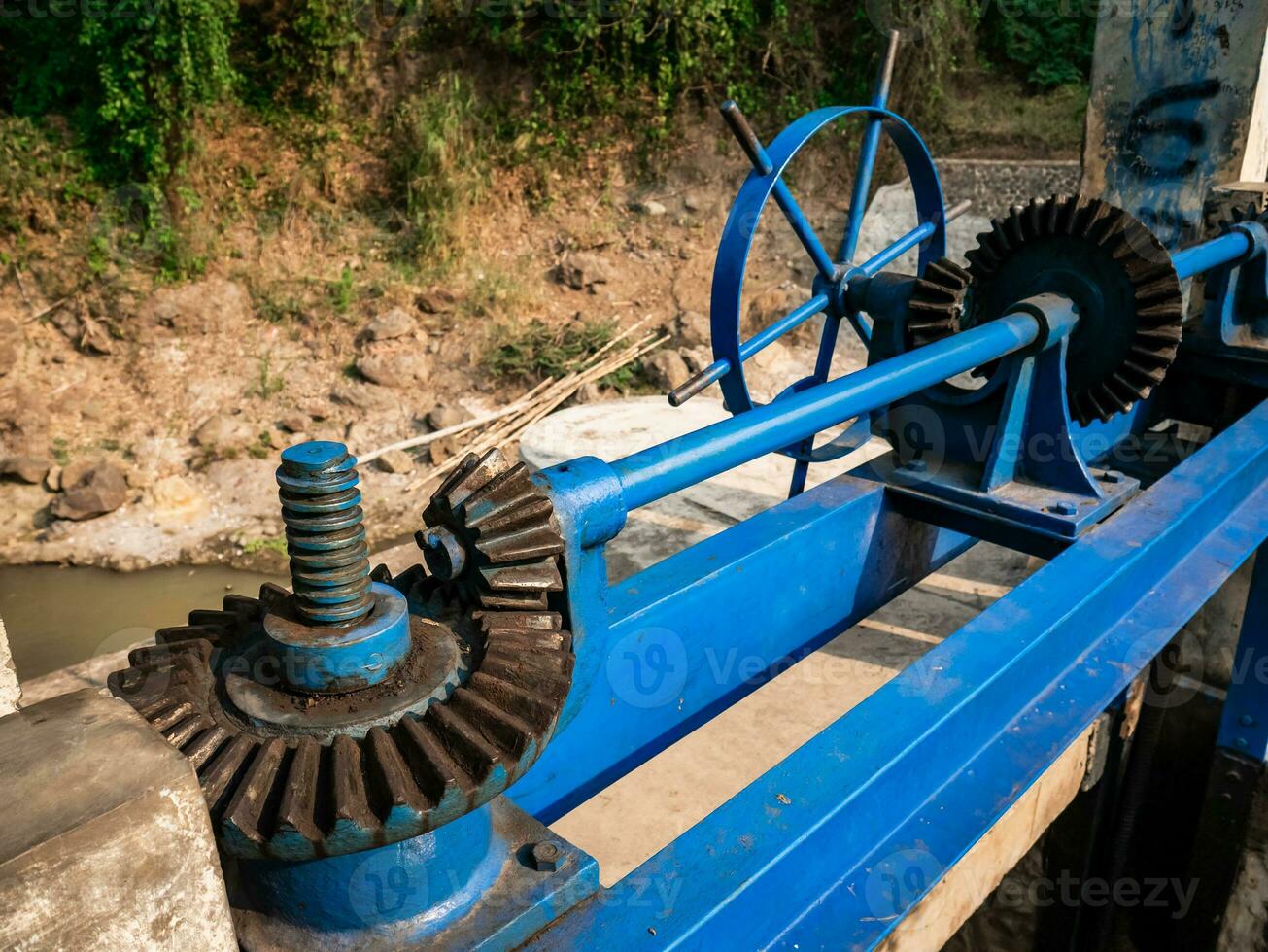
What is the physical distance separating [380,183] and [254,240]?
3.98ft

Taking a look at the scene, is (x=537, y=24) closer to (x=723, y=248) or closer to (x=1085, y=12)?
Answer: (x=1085, y=12)

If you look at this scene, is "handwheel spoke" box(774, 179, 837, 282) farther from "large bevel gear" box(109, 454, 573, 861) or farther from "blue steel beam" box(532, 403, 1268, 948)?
"large bevel gear" box(109, 454, 573, 861)

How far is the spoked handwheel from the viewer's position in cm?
227

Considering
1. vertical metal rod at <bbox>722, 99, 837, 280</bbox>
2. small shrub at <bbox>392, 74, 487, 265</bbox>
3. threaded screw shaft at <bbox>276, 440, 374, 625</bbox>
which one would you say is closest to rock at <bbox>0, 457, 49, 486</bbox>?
small shrub at <bbox>392, 74, 487, 265</bbox>

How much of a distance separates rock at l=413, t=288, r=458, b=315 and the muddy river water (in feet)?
8.82

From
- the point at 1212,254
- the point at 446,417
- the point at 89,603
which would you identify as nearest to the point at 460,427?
the point at 446,417

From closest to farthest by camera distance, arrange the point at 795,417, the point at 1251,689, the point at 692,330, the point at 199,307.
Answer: the point at 795,417 < the point at 1251,689 < the point at 199,307 < the point at 692,330

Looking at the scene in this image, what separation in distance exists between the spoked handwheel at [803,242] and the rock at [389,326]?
4845mm

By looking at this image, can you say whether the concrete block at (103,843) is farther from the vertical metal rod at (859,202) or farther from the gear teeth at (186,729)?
the vertical metal rod at (859,202)

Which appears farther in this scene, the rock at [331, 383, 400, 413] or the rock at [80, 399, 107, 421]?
the rock at [331, 383, 400, 413]

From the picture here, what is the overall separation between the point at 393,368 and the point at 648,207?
9.93 ft

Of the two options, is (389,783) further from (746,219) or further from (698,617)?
(746,219)

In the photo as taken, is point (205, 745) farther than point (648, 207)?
No

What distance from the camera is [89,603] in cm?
527
